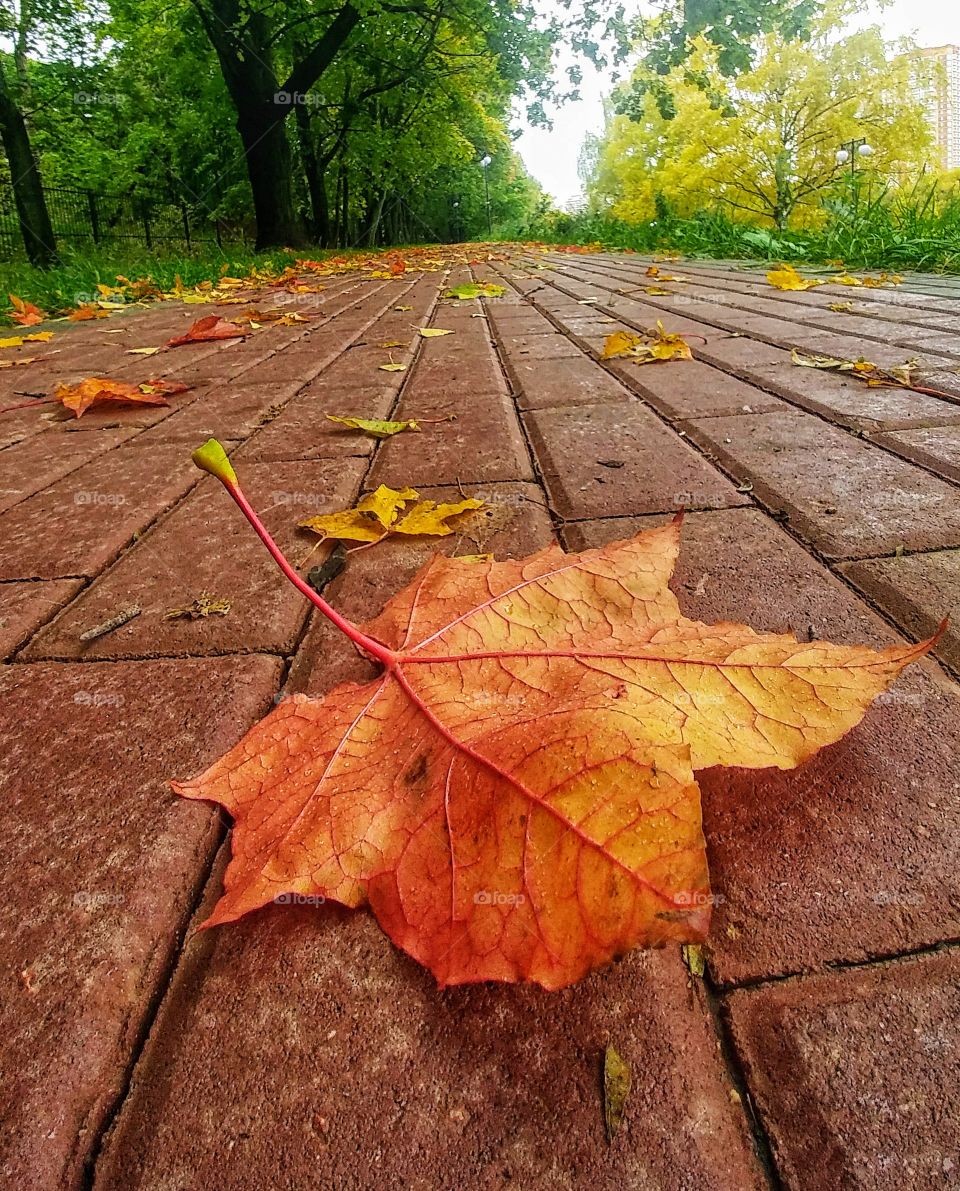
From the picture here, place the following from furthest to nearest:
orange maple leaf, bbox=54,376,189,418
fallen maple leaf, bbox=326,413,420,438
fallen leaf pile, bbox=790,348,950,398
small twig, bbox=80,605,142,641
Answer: orange maple leaf, bbox=54,376,189,418
fallen leaf pile, bbox=790,348,950,398
fallen maple leaf, bbox=326,413,420,438
small twig, bbox=80,605,142,641

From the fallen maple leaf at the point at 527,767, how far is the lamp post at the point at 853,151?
398 inches

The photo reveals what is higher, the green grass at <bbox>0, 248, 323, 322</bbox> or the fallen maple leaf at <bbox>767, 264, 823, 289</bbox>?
the fallen maple leaf at <bbox>767, 264, 823, 289</bbox>

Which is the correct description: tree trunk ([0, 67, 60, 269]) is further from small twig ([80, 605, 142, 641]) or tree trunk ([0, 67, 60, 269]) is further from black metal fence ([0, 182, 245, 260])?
small twig ([80, 605, 142, 641])

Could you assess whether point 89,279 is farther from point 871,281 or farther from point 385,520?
point 385,520

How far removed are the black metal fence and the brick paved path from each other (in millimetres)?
20373

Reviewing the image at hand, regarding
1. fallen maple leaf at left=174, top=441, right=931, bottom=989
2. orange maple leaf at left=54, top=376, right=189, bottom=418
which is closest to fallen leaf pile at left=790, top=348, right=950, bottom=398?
fallen maple leaf at left=174, top=441, right=931, bottom=989

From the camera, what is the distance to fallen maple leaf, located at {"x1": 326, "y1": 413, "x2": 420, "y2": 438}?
187 centimetres

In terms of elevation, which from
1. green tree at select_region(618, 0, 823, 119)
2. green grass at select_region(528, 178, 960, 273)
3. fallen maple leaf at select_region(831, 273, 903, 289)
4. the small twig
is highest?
green tree at select_region(618, 0, 823, 119)

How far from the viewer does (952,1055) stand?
47 cm

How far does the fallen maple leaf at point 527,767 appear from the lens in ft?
1.61

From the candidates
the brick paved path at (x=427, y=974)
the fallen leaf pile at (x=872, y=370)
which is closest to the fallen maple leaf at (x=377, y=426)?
the brick paved path at (x=427, y=974)

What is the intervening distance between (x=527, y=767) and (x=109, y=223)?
2780 centimetres

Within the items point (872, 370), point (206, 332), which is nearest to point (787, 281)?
point (872, 370)

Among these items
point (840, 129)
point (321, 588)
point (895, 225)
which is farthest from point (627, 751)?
point (840, 129)
